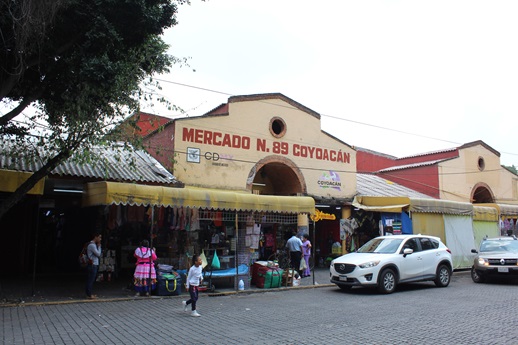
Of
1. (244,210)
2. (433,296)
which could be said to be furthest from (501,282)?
(244,210)

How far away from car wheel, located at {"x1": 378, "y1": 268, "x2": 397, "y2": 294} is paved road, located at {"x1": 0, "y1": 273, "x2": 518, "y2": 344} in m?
0.29

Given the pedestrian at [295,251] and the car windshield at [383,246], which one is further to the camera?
the pedestrian at [295,251]

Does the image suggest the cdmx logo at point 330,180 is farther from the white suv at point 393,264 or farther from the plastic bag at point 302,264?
the white suv at point 393,264

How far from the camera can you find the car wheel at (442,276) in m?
14.1

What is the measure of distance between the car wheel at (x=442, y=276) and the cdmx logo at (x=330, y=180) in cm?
717

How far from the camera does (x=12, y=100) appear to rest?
1148 cm

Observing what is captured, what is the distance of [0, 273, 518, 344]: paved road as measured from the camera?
7367mm

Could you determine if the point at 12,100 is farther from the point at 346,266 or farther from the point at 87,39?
the point at 346,266

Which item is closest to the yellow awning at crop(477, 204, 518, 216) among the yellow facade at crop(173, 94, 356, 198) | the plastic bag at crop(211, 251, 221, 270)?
the yellow facade at crop(173, 94, 356, 198)

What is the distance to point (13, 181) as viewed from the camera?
452 inches

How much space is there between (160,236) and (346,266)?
642 cm

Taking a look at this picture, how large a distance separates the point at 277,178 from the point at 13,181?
12.2 m

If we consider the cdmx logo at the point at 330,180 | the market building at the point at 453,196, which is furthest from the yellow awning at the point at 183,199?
the market building at the point at 453,196

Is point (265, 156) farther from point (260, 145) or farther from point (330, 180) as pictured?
point (330, 180)
